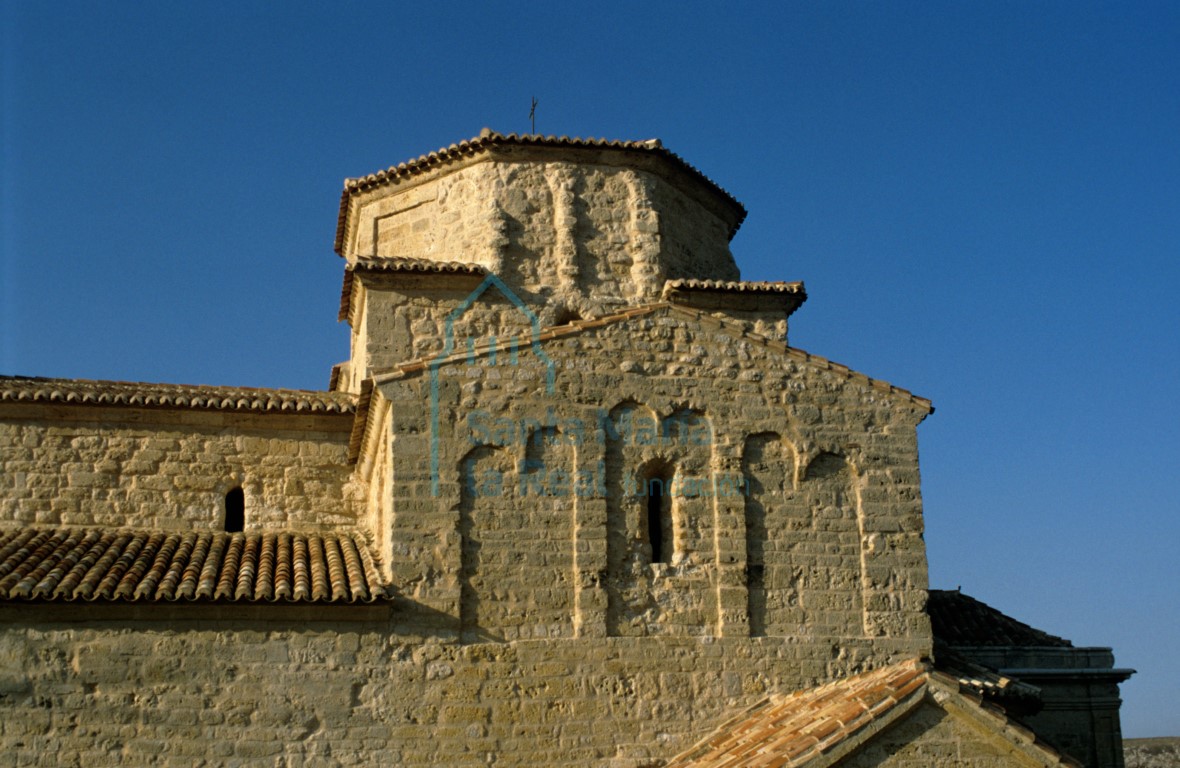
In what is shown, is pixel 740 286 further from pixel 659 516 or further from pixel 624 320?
pixel 659 516

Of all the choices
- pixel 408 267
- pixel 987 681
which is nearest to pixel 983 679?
pixel 987 681

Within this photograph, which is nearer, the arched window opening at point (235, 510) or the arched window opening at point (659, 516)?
the arched window opening at point (659, 516)

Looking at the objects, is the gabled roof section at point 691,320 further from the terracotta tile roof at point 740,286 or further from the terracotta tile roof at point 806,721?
the terracotta tile roof at point 806,721

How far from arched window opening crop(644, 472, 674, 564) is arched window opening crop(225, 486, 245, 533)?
15.3 ft

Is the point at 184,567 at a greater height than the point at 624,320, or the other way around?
the point at 624,320

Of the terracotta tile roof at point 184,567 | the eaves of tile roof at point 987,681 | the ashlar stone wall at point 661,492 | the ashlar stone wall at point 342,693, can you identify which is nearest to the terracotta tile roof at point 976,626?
the eaves of tile roof at point 987,681

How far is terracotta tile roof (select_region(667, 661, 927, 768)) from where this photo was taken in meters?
10.2

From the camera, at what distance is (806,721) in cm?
1094

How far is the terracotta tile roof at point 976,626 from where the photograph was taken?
16906 mm

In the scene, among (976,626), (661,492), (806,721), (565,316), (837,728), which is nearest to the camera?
(837,728)

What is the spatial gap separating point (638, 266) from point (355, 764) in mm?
6920

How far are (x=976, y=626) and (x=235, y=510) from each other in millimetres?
9785

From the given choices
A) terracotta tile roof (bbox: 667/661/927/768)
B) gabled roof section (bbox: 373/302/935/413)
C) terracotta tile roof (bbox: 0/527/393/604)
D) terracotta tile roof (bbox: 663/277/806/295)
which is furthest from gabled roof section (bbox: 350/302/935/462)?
terracotta tile roof (bbox: 667/661/927/768)

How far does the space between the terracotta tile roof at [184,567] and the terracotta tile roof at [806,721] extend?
3.23 metres
